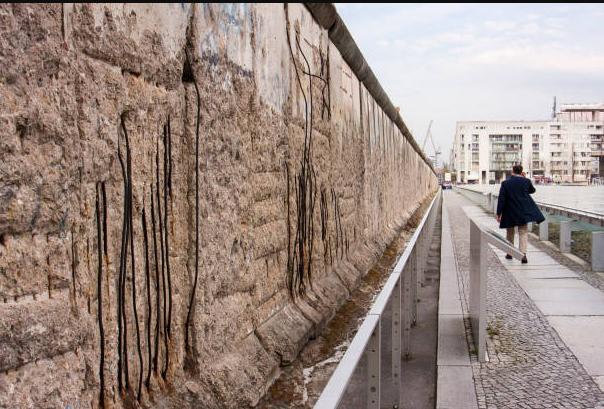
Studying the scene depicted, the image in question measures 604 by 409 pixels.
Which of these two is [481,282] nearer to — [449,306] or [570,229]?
[449,306]

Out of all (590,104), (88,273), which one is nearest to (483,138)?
(590,104)

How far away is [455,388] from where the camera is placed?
388 centimetres

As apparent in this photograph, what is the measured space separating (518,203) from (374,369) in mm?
7593

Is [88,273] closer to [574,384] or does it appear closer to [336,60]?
[574,384]

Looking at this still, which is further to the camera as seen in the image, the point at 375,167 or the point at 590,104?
A: the point at 590,104

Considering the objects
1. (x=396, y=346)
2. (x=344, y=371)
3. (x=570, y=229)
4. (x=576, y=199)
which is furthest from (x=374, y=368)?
(x=576, y=199)

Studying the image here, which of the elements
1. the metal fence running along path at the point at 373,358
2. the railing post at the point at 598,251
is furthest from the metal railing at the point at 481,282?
the railing post at the point at 598,251

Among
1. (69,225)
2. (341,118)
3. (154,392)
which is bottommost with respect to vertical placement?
(154,392)

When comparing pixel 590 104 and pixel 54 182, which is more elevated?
pixel 590 104

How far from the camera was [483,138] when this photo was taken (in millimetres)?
112500

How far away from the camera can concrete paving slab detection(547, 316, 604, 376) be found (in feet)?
13.9

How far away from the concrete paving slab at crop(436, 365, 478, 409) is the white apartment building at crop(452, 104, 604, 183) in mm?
109531

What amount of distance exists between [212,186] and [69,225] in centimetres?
88

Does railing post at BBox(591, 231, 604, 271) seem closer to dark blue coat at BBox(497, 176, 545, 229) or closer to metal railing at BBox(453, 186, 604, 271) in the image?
metal railing at BBox(453, 186, 604, 271)
